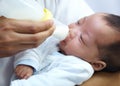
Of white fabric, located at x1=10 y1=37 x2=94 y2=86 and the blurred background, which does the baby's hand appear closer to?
white fabric, located at x1=10 y1=37 x2=94 y2=86

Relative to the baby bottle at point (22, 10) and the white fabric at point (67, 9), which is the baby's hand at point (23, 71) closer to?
the baby bottle at point (22, 10)

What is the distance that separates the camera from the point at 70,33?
116cm

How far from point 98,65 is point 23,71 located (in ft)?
1.00

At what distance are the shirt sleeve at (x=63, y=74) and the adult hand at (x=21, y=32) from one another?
17cm

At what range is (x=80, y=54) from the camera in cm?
115

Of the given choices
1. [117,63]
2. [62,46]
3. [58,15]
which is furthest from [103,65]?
[58,15]

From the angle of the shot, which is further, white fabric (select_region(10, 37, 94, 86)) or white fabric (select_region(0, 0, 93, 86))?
white fabric (select_region(0, 0, 93, 86))

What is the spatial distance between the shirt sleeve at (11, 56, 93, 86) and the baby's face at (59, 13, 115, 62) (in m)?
0.05

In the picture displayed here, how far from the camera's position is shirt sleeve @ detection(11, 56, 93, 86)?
3.33 ft

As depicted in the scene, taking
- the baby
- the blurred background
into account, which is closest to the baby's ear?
the baby

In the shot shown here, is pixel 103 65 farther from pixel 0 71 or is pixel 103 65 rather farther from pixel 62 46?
pixel 0 71

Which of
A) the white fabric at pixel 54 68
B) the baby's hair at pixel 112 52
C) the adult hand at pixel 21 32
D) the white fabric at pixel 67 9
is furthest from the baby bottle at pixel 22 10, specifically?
the white fabric at pixel 67 9

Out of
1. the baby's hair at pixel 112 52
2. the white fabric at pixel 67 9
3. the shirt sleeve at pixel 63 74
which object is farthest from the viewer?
the white fabric at pixel 67 9

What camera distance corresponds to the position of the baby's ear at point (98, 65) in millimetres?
1143
